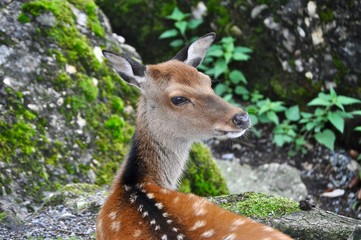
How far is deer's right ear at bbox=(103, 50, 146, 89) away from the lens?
20.6 ft

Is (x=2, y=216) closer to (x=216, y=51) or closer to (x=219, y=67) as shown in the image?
(x=219, y=67)

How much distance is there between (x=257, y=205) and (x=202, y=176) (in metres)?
1.89

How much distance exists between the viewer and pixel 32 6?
27.9 feet

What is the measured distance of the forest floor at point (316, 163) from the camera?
9.08 metres

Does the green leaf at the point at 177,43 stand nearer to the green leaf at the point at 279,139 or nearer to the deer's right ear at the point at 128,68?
the green leaf at the point at 279,139

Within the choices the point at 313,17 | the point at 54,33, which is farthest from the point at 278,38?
the point at 54,33

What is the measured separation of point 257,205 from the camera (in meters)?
6.66

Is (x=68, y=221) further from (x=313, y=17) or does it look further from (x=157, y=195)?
(x=313, y=17)

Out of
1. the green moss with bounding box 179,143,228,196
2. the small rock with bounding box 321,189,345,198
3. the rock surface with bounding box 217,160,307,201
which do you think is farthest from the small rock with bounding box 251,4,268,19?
the small rock with bounding box 321,189,345,198

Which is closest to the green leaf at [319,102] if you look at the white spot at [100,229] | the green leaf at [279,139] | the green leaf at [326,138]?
the green leaf at [326,138]

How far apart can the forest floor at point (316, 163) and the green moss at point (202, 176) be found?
3.07 ft

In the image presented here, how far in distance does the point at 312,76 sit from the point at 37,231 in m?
4.26

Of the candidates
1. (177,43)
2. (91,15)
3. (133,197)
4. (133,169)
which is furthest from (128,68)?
(177,43)

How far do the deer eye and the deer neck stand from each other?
245 mm
